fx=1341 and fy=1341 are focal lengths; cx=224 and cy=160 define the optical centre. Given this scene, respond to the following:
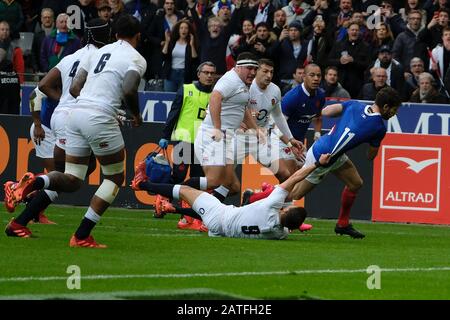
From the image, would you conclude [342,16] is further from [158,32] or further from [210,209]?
[210,209]

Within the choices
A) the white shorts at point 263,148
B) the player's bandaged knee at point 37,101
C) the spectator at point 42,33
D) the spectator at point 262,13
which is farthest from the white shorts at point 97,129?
the spectator at point 42,33

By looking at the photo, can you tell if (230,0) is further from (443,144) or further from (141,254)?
(141,254)

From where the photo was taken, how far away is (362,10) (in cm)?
2558

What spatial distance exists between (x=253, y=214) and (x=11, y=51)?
12.8 metres

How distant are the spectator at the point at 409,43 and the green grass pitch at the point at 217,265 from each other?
716 centimetres

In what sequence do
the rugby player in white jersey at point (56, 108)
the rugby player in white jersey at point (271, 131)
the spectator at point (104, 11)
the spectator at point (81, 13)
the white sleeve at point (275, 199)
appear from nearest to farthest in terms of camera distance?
1. the rugby player in white jersey at point (56, 108)
2. the white sleeve at point (275, 199)
3. the rugby player in white jersey at point (271, 131)
4. the spectator at point (104, 11)
5. the spectator at point (81, 13)

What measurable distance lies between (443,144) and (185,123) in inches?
154

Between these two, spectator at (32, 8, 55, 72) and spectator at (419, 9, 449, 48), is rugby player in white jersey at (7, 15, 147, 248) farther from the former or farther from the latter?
spectator at (32, 8, 55, 72)

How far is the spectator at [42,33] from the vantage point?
2769cm

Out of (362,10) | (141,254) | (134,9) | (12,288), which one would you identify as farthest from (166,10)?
(12,288)

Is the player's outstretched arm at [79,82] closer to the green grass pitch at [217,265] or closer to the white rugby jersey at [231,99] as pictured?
the green grass pitch at [217,265]

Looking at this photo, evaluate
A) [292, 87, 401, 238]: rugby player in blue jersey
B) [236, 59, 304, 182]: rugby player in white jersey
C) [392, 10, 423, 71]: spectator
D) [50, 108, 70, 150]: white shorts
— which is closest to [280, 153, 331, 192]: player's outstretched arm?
[292, 87, 401, 238]: rugby player in blue jersey

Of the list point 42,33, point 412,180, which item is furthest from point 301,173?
point 42,33

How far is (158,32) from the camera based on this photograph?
26.9 metres
